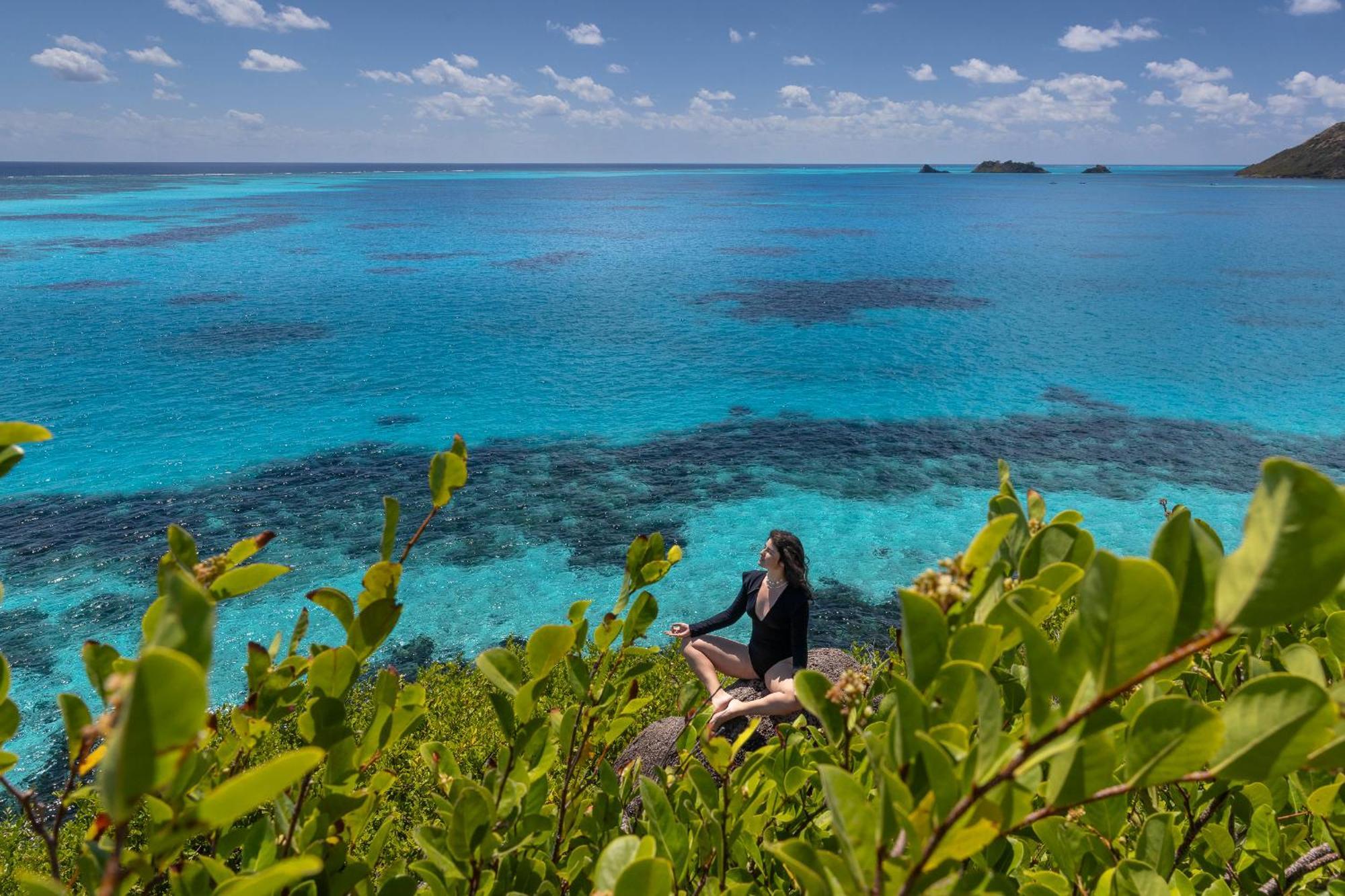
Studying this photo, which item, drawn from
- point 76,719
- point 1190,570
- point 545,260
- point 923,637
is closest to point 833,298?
point 545,260

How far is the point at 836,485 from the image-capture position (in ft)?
59.8

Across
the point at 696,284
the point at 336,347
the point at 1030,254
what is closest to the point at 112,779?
the point at 336,347

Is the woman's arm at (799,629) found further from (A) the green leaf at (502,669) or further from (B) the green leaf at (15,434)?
(B) the green leaf at (15,434)

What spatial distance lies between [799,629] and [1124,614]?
603 cm

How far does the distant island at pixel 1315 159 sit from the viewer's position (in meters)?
128

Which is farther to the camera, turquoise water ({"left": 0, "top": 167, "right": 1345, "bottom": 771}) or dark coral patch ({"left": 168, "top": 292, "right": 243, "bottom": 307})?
dark coral patch ({"left": 168, "top": 292, "right": 243, "bottom": 307})

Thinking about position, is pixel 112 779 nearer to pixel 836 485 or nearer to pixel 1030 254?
pixel 836 485

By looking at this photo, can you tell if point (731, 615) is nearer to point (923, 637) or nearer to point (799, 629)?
point (799, 629)

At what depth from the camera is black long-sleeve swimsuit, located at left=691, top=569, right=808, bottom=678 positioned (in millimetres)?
6613

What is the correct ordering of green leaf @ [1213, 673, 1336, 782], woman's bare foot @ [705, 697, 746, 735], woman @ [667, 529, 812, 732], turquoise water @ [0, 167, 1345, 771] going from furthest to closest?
1. turquoise water @ [0, 167, 1345, 771]
2. woman @ [667, 529, 812, 732]
3. woman's bare foot @ [705, 697, 746, 735]
4. green leaf @ [1213, 673, 1336, 782]

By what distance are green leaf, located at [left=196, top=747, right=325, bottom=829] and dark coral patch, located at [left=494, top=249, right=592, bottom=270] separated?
48752mm

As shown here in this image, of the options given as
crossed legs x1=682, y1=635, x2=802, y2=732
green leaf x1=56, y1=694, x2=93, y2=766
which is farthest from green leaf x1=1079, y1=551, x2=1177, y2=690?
crossed legs x1=682, y1=635, x2=802, y2=732

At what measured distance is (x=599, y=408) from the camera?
23078 millimetres

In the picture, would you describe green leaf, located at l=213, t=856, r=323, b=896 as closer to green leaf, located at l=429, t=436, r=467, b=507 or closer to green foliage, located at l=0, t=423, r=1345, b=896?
green foliage, located at l=0, t=423, r=1345, b=896
